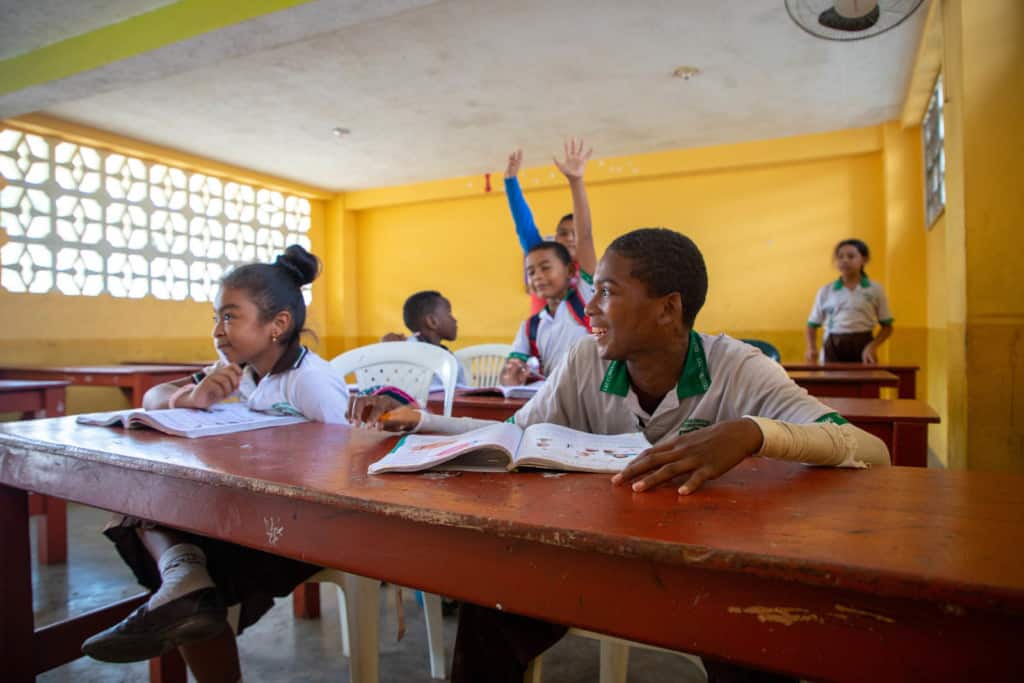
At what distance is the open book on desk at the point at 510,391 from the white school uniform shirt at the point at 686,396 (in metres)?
0.81

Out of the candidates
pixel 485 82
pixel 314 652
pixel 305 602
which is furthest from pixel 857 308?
pixel 314 652

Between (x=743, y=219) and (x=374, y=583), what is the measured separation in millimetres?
5975

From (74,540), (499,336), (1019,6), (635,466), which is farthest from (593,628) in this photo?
(499,336)

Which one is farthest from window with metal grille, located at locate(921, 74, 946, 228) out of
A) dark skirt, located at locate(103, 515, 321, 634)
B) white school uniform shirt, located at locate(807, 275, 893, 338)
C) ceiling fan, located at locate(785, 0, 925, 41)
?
dark skirt, located at locate(103, 515, 321, 634)

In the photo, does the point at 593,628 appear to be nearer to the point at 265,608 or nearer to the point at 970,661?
the point at 970,661

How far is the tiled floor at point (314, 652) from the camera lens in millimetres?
1744

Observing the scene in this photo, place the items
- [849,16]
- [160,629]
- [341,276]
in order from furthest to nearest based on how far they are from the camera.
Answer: [341,276]
[849,16]
[160,629]

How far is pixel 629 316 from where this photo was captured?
127 centimetres

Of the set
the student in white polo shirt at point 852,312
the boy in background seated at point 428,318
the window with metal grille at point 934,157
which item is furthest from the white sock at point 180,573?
the student in white polo shirt at point 852,312

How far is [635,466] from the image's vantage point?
0.82m

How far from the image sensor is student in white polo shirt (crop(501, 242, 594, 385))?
2645 mm

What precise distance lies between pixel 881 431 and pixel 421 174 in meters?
6.48

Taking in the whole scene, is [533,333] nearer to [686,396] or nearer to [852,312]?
[686,396]

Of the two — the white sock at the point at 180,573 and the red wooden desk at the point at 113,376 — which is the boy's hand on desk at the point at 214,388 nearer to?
the white sock at the point at 180,573
